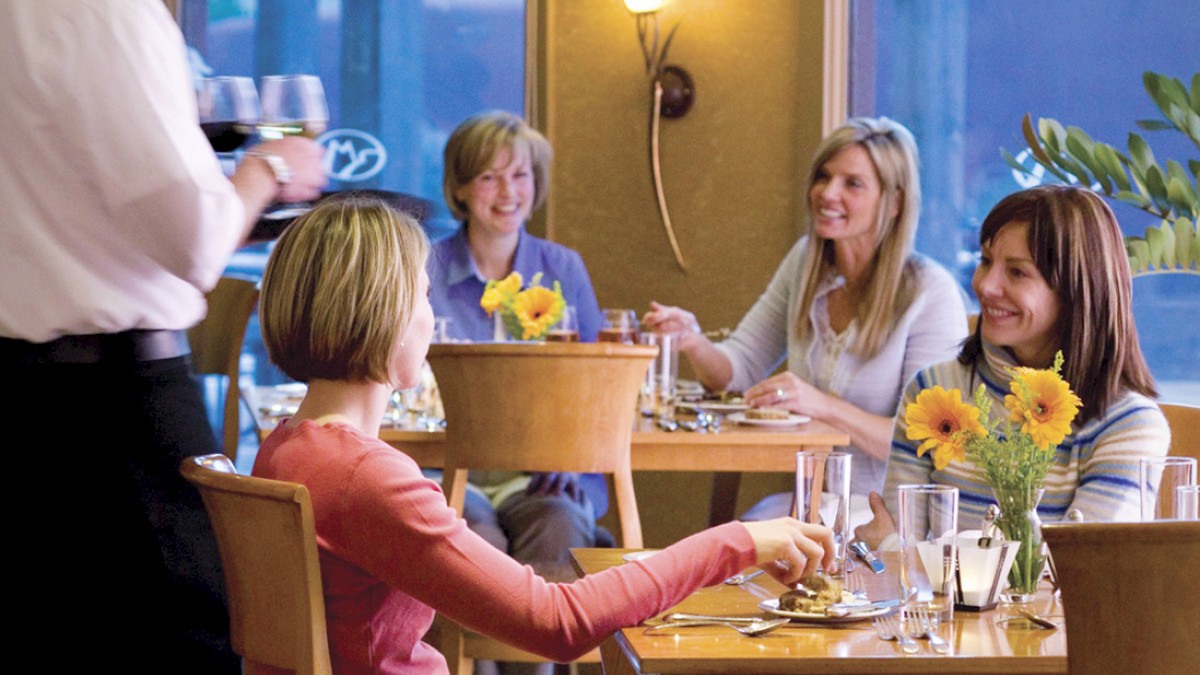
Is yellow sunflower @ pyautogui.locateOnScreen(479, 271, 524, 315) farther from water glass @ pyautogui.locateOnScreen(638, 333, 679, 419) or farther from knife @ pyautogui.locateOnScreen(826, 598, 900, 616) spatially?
knife @ pyautogui.locateOnScreen(826, 598, 900, 616)

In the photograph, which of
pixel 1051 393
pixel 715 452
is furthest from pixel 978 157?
pixel 1051 393

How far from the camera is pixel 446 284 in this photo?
4172 mm

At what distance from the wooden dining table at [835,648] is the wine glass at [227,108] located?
106 cm

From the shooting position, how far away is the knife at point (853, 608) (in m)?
1.62

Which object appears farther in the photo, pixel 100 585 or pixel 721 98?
pixel 721 98

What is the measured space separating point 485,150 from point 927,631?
2.89m

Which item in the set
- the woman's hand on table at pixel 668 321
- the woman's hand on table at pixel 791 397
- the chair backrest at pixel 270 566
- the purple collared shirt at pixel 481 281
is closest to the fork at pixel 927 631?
the chair backrest at pixel 270 566

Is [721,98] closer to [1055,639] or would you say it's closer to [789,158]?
[789,158]

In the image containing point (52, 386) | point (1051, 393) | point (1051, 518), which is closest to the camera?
point (1051, 393)

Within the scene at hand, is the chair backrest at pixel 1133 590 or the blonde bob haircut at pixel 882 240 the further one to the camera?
the blonde bob haircut at pixel 882 240

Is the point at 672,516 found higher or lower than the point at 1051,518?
lower

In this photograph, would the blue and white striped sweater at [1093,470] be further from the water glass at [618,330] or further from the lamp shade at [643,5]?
the lamp shade at [643,5]

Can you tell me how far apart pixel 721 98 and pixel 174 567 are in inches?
129

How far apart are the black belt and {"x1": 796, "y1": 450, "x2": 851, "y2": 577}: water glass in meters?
Result: 0.95
